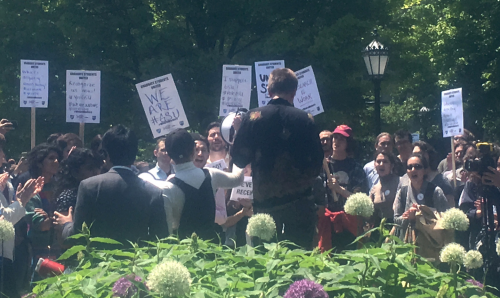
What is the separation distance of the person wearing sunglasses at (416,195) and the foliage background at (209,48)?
51.0 ft

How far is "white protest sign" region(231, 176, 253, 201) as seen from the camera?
6.53 meters

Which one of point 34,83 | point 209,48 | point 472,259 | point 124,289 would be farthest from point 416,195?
point 209,48

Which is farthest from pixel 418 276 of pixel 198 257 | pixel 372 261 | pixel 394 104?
pixel 394 104

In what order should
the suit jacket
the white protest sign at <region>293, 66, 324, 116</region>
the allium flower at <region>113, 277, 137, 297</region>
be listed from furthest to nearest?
the white protest sign at <region>293, 66, 324, 116</region>, the suit jacket, the allium flower at <region>113, 277, 137, 297</region>

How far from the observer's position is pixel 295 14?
2467cm

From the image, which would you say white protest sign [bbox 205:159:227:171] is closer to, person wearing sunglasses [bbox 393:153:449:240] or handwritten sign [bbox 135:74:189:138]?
person wearing sunglasses [bbox 393:153:449:240]

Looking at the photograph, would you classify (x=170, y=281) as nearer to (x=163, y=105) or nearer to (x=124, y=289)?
(x=124, y=289)

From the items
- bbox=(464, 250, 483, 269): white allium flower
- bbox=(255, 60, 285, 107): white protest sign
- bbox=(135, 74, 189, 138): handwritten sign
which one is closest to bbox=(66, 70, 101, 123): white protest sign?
bbox=(135, 74, 189, 138): handwritten sign

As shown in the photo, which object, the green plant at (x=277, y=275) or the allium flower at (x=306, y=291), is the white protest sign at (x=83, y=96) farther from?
the allium flower at (x=306, y=291)

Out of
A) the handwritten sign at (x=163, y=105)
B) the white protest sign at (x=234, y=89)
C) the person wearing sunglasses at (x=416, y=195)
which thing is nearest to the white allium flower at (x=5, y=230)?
the person wearing sunglasses at (x=416, y=195)

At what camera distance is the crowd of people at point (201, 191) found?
4504 millimetres

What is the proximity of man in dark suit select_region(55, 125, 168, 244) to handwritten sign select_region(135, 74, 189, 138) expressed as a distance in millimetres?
3991

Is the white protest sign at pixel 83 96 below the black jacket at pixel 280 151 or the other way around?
the other way around

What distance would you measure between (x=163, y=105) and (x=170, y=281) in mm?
6482
